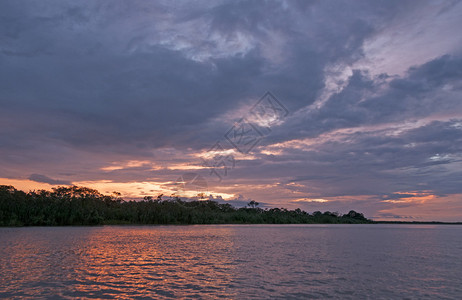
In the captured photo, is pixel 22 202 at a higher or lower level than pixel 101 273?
higher

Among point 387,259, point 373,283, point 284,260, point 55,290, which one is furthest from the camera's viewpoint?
point 387,259

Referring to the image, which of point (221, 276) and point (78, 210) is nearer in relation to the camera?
point (221, 276)

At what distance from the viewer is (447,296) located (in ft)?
70.1

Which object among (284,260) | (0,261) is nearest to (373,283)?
(284,260)

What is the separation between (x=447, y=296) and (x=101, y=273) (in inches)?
953

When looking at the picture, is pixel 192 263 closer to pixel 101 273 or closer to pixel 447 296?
pixel 101 273

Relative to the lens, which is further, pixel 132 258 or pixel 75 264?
pixel 132 258

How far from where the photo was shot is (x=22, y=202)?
104m

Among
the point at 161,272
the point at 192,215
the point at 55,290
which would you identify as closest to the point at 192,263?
the point at 161,272

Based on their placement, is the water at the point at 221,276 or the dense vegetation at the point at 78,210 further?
the dense vegetation at the point at 78,210

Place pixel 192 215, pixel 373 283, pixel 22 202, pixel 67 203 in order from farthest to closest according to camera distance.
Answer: pixel 192 215
pixel 67 203
pixel 22 202
pixel 373 283

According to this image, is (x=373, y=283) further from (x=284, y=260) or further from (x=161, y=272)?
(x=161, y=272)

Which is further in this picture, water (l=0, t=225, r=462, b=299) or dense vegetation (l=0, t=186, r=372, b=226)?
dense vegetation (l=0, t=186, r=372, b=226)

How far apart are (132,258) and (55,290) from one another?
1547cm
